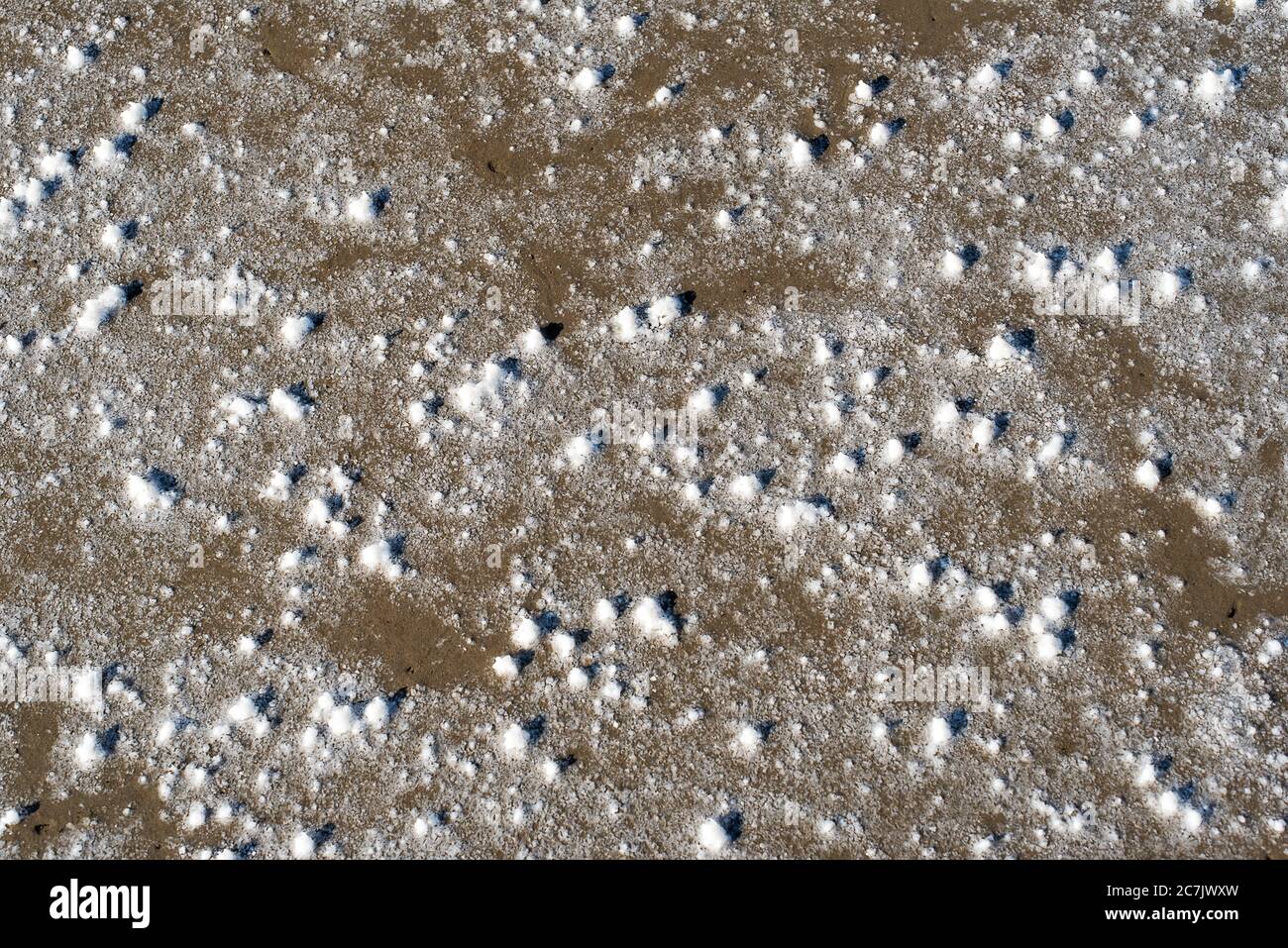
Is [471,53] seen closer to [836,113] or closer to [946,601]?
[836,113]

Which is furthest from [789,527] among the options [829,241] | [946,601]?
[829,241]

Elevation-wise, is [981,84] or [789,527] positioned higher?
[981,84]
